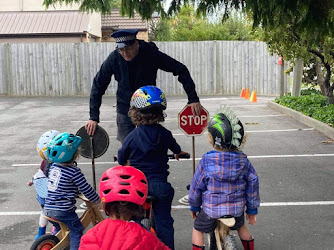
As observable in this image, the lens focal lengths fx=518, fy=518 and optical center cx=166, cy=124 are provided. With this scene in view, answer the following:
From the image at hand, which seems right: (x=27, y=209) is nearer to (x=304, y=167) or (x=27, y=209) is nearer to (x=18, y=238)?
(x=18, y=238)

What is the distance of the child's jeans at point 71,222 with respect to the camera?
4.31 m

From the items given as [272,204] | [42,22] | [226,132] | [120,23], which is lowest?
[272,204]

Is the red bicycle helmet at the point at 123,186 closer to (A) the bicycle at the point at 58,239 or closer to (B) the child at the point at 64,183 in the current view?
(B) the child at the point at 64,183

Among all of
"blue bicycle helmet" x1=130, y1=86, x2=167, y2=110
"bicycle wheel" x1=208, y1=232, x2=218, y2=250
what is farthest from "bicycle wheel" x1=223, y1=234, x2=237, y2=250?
"blue bicycle helmet" x1=130, y1=86, x2=167, y2=110

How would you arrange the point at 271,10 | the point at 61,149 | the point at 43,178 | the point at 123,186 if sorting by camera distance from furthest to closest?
the point at 271,10, the point at 43,178, the point at 61,149, the point at 123,186

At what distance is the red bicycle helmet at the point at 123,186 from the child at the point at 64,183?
4.44 feet

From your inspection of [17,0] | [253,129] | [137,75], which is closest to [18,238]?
[137,75]

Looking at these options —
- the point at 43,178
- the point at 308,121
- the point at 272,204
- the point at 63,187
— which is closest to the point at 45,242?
the point at 63,187

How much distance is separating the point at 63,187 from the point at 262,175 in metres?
4.38

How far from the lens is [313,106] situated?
14930 millimetres

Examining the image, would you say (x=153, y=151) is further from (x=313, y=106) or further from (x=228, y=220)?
(x=313, y=106)

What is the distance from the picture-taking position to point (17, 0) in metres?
30.3

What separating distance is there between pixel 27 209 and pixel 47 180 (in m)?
1.90

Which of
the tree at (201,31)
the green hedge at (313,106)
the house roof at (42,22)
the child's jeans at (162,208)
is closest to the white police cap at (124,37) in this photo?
the child's jeans at (162,208)
